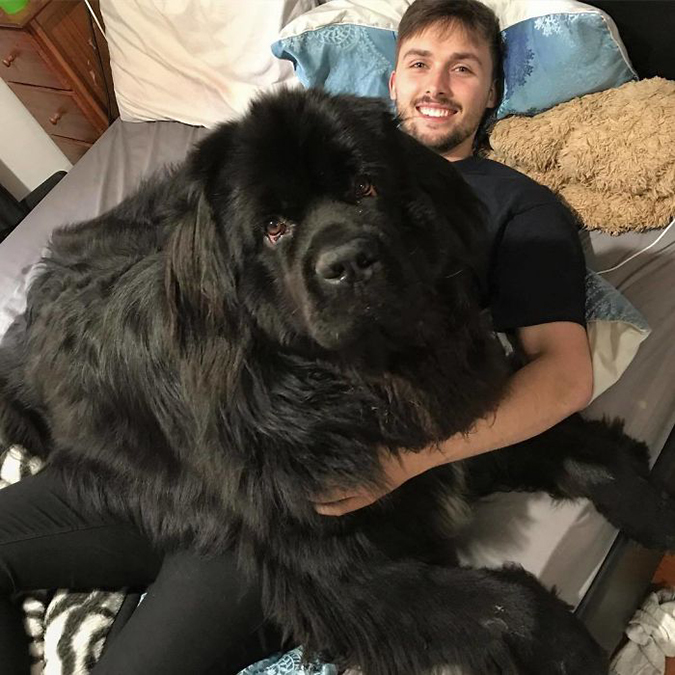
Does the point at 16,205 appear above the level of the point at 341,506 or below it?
above

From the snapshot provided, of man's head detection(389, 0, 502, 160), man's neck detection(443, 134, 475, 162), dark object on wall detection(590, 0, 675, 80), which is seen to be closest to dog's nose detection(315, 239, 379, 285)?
man's head detection(389, 0, 502, 160)

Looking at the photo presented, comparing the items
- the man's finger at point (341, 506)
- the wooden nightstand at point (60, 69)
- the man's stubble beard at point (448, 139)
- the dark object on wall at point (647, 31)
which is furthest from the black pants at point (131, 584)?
the wooden nightstand at point (60, 69)

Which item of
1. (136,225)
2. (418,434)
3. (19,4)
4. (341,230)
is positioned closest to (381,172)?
(341,230)

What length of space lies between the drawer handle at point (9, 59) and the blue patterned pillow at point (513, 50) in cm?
139

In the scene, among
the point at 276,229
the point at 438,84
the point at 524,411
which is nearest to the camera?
the point at 276,229

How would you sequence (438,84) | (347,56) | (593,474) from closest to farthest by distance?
(593,474)
(438,84)
(347,56)

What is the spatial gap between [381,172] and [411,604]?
2.42ft

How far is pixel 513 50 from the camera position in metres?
1.73

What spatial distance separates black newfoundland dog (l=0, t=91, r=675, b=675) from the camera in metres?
0.95

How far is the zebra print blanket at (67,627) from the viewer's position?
135 centimetres

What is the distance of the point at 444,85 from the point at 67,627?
4.93 feet

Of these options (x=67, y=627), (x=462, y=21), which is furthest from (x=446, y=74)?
(x=67, y=627)

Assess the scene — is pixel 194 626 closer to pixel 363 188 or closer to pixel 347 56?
pixel 363 188

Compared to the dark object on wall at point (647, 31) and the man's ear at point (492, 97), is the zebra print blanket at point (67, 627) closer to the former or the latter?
the man's ear at point (492, 97)
